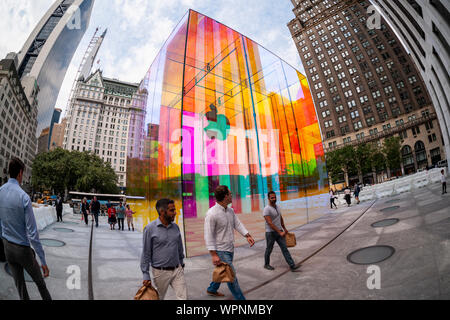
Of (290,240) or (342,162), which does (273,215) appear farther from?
(342,162)

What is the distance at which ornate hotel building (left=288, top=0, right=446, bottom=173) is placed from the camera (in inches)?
2341

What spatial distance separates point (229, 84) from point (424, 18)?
1408 cm

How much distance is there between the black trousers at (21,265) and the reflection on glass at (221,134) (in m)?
3.41

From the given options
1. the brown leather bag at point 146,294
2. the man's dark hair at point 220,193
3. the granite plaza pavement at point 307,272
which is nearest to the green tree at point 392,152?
the granite plaza pavement at point 307,272

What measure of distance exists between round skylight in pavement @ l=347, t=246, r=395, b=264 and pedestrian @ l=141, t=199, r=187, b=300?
372cm

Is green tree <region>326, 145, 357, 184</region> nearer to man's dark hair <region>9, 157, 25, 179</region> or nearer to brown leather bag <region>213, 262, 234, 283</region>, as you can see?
brown leather bag <region>213, 262, 234, 283</region>

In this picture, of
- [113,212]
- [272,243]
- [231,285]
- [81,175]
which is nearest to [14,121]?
[231,285]

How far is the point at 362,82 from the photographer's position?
226 feet

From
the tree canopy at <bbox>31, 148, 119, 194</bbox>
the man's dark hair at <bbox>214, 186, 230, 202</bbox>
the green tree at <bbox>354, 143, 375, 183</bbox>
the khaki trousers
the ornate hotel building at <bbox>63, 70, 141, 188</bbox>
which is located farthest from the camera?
the green tree at <bbox>354, 143, 375, 183</bbox>

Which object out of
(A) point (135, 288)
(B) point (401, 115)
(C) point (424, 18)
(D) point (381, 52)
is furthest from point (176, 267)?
(D) point (381, 52)

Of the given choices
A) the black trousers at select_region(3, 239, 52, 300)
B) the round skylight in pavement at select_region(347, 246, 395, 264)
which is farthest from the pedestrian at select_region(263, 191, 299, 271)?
the black trousers at select_region(3, 239, 52, 300)

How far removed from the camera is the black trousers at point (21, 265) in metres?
2.30

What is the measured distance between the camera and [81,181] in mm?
9914

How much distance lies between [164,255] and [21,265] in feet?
5.45
